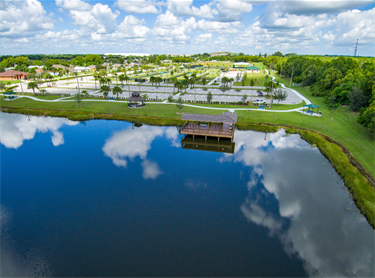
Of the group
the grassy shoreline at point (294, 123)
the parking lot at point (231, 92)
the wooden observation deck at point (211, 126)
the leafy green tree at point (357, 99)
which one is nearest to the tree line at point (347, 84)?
the leafy green tree at point (357, 99)

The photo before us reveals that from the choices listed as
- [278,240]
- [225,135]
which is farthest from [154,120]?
[278,240]

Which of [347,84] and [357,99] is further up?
[347,84]

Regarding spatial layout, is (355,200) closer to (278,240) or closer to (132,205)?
(278,240)

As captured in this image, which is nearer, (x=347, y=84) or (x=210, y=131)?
(x=210, y=131)

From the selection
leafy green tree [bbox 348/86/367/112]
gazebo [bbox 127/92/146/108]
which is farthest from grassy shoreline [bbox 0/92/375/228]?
leafy green tree [bbox 348/86/367/112]

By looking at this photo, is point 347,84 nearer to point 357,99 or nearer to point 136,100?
point 357,99

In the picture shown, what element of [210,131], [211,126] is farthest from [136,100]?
[210,131]

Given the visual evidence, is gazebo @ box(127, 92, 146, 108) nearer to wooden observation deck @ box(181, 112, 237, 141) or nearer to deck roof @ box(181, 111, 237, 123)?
wooden observation deck @ box(181, 112, 237, 141)

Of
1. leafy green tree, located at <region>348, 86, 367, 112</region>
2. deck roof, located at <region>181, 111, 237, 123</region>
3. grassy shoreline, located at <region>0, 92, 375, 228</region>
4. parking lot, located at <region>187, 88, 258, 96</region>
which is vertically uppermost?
leafy green tree, located at <region>348, 86, 367, 112</region>
